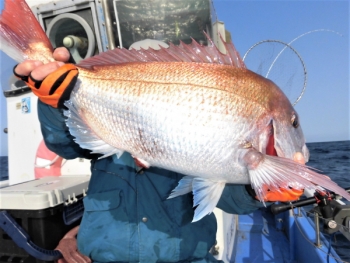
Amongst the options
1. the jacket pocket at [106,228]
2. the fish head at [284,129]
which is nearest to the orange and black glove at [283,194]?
the fish head at [284,129]

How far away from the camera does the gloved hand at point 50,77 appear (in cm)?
128

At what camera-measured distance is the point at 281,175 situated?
1175 millimetres

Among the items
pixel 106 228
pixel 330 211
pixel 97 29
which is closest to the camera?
pixel 106 228

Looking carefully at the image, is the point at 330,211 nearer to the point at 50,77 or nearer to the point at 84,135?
the point at 84,135

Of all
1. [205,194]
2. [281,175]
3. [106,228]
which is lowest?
[106,228]

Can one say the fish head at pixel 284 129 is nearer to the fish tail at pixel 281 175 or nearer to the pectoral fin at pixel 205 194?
the fish tail at pixel 281 175

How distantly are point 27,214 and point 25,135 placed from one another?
6.34 ft

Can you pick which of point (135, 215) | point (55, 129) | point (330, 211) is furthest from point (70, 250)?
point (330, 211)

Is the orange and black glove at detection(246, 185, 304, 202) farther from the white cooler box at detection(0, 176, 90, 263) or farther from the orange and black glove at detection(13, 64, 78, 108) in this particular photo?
the white cooler box at detection(0, 176, 90, 263)

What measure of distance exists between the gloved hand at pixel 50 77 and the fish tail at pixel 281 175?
2.92 feet

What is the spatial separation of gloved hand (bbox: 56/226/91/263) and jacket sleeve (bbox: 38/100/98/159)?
31.6 inches

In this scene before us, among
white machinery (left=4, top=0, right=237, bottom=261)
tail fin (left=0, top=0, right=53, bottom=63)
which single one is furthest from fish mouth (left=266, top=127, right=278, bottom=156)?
white machinery (left=4, top=0, right=237, bottom=261)

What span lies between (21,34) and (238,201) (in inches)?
54.5

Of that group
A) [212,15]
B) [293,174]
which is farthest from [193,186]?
[212,15]
